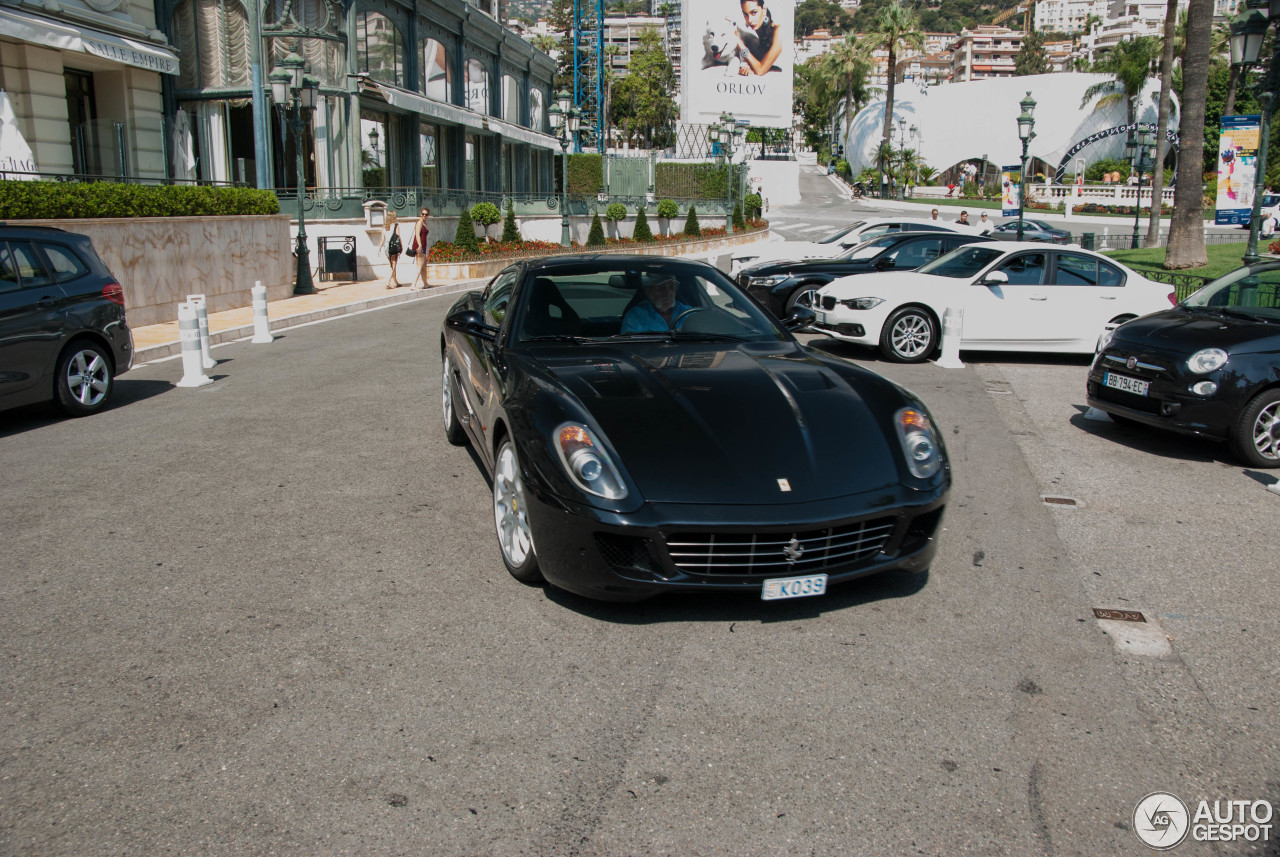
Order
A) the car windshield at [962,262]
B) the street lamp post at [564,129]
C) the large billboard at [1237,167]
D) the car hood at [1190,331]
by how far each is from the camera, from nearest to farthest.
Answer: the car hood at [1190,331], the car windshield at [962,262], the large billboard at [1237,167], the street lamp post at [564,129]

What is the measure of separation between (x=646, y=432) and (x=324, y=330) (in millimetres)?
12803

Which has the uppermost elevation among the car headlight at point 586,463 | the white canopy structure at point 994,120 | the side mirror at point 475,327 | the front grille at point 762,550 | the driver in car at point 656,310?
the white canopy structure at point 994,120

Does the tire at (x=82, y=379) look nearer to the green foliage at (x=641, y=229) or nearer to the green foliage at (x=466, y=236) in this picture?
the green foliage at (x=466, y=236)

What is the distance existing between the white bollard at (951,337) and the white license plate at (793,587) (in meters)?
8.51

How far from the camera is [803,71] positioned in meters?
165

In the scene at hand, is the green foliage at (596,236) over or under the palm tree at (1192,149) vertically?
under

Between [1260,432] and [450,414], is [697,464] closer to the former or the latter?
[450,414]

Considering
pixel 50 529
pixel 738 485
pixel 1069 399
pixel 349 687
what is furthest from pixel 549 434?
pixel 1069 399

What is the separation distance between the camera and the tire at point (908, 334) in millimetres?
12305

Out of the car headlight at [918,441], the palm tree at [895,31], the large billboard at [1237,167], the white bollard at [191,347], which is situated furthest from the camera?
the palm tree at [895,31]

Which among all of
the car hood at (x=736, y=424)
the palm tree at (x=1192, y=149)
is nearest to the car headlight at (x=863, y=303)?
Result: the car hood at (x=736, y=424)

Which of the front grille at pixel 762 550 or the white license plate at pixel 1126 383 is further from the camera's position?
the white license plate at pixel 1126 383

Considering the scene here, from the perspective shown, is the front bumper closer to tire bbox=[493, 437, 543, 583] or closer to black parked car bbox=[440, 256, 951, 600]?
black parked car bbox=[440, 256, 951, 600]

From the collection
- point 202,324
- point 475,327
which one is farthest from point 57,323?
point 475,327
